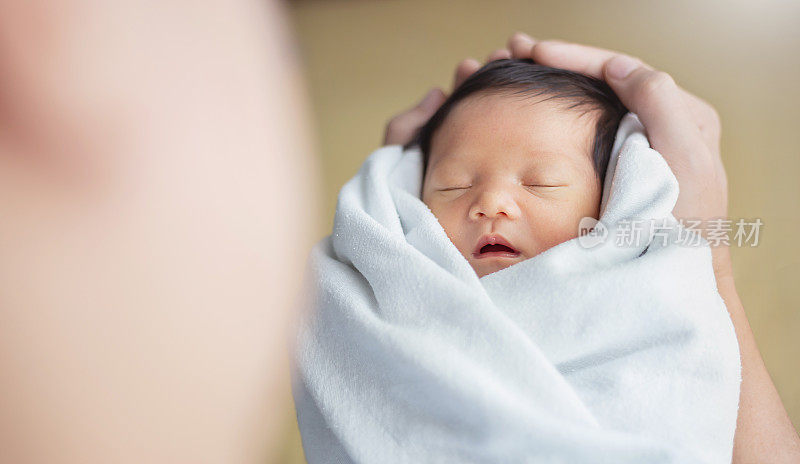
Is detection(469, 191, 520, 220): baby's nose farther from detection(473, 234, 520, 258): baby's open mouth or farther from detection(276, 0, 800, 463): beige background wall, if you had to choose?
detection(276, 0, 800, 463): beige background wall

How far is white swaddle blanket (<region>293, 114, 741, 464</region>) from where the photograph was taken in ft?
2.00

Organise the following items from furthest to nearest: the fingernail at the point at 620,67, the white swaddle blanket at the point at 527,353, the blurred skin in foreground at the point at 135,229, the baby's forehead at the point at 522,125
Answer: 1. the fingernail at the point at 620,67
2. the baby's forehead at the point at 522,125
3. the white swaddle blanket at the point at 527,353
4. the blurred skin in foreground at the point at 135,229

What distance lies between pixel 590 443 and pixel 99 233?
1.73 feet

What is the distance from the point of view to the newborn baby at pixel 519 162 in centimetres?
83

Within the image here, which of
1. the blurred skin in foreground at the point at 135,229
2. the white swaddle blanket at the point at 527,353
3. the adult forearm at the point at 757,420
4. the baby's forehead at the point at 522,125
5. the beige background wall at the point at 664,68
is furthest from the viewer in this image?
the beige background wall at the point at 664,68

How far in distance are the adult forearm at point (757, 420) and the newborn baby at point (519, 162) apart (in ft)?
0.96

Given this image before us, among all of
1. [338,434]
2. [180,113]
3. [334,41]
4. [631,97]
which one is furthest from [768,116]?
[180,113]

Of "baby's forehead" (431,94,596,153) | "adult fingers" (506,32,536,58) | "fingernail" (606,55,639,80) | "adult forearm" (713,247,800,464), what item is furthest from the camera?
"adult fingers" (506,32,536,58)

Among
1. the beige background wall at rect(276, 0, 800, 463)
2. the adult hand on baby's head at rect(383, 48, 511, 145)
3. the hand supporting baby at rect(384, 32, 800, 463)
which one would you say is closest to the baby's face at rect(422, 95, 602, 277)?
the hand supporting baby at rect(384, 32, 800, 463)

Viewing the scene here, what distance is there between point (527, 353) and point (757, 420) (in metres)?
0.40

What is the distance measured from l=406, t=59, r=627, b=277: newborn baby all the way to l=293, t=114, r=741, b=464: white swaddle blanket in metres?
0.07

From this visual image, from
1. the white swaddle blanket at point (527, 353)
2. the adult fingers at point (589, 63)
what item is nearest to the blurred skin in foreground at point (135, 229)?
the white swaddle blanket at point (527, 353)

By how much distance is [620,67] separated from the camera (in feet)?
3.33

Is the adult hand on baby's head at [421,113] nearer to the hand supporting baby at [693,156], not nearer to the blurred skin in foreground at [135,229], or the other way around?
the hand supporting baby at [693,156]
